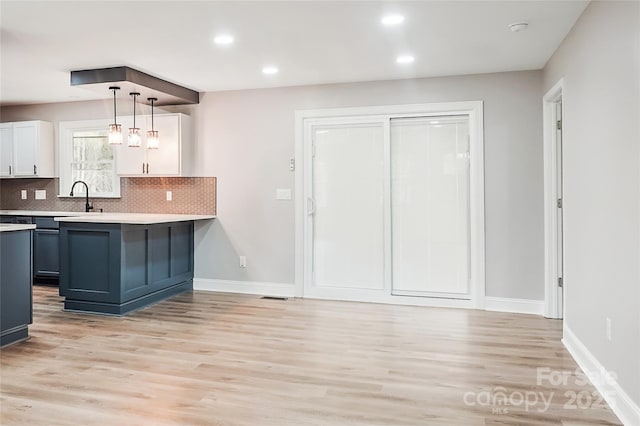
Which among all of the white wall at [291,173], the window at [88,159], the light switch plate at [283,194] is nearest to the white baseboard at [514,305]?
Answer: the white wall at [291,173]

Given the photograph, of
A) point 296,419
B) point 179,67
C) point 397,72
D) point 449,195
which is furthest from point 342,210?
point 296,419

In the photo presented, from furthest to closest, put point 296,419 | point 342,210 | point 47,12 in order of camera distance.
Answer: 1. point 342,210
2. point 47,12
3. point 296,419

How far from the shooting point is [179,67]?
4410 millimetres

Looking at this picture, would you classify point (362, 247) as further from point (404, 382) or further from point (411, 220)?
point (404, 382)

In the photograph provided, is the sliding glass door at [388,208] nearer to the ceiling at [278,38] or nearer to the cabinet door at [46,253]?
the ceiling at [278,38]

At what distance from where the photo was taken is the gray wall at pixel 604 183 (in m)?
2.19

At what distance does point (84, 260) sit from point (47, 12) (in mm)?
2286

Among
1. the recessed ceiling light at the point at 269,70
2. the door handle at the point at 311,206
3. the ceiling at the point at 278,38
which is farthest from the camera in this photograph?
the door handle at the point at 311,206

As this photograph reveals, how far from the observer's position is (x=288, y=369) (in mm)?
2959

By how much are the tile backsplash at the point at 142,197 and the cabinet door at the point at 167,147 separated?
0.23 m

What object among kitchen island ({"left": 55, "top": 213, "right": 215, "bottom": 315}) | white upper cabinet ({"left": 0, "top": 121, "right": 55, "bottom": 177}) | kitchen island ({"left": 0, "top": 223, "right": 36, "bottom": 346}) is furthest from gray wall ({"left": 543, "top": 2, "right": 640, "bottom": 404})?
white upper cabinet ({"left": 0, "top": 121, "right": 55, "bottom": 177})

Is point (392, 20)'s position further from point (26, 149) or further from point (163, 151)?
point (26, 149)

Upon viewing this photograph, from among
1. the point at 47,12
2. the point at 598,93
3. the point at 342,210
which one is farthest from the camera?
the point at 342,210

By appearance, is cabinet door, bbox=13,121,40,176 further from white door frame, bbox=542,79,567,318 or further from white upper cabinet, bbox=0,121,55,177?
white door frame, bbox=542,79,567,318
